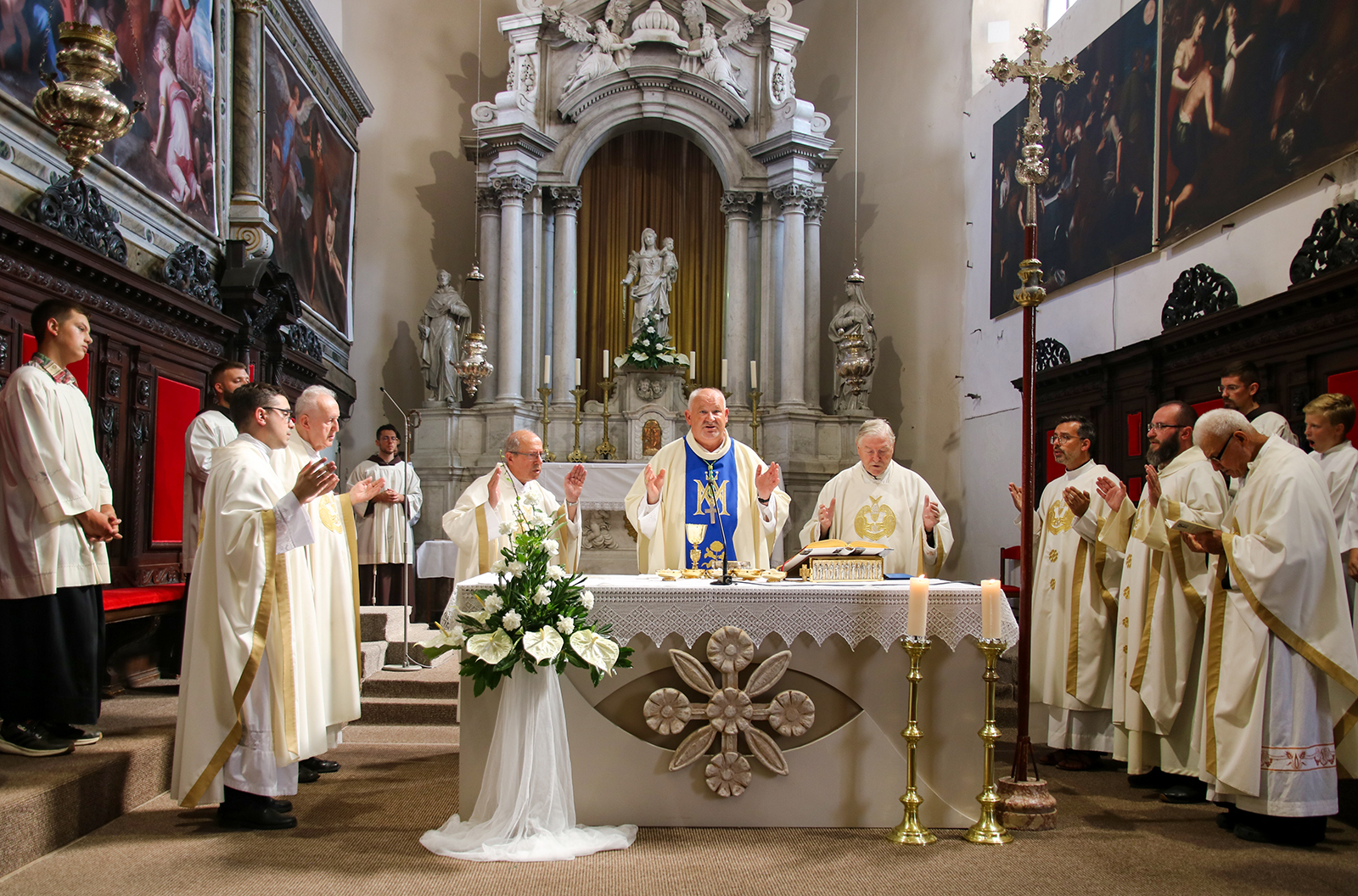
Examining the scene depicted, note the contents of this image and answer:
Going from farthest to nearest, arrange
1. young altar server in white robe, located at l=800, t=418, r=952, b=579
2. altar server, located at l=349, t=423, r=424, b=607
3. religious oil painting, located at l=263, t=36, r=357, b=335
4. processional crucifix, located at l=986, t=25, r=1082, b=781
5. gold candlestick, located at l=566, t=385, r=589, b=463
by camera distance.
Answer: gold candlestick, located at l=566, t=385, r=589, b=463
religious oil painting, located at l=263, t=36, r=357, b=335
altar server, located at l=349, t=423, r=424, b=607
young altar server in white robe, located at l=800, t=418, r=952, b=579
processional crucifix, located at l=986, t=25, r=1082, b=781

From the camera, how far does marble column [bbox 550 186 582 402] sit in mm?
11211

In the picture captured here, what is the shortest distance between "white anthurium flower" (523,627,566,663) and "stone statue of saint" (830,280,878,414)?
24.6 ft

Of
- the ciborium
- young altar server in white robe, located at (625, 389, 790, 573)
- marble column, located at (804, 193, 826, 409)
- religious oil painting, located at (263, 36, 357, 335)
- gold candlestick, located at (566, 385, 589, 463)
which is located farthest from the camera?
marble column, located at (804, 193, 826, 409)

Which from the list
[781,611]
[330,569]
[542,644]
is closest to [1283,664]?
[781,611]

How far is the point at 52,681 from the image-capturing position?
4.01 m

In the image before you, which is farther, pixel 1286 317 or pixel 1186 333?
pixel 1186 333

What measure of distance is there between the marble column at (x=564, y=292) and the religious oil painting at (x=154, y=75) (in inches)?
159

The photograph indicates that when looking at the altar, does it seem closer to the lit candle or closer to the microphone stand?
the lit candle

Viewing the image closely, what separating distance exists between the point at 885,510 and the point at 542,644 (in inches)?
100

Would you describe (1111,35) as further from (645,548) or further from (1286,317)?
(645,548)

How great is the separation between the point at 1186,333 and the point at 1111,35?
2.92 meters

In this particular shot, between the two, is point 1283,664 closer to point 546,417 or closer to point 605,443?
point 605,443

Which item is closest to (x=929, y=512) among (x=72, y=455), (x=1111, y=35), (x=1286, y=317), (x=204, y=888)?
(x=1286, y=317)

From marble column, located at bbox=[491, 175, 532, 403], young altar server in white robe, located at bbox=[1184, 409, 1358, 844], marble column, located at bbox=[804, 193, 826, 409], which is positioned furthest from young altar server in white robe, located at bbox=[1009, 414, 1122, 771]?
marble column, located at bbox=[491, 175, 532, 403]
